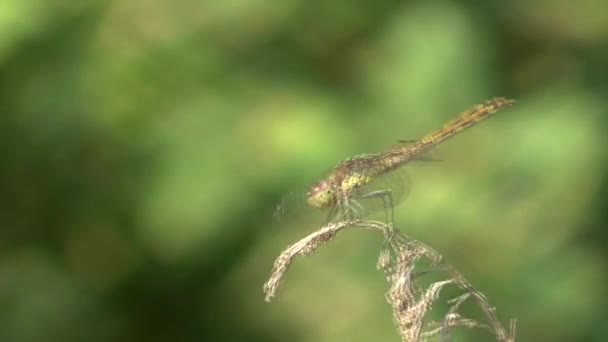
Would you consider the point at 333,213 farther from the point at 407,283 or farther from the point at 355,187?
the point at 407,283

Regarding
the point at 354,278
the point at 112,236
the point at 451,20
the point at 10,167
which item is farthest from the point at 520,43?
the point at 10,167

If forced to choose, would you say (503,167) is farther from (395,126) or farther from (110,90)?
(110,90)

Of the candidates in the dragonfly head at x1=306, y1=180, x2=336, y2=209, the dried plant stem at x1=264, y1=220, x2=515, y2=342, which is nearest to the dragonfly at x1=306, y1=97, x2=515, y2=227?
the dragonfly head at x1=306, y1=180, x2=336, y2=209

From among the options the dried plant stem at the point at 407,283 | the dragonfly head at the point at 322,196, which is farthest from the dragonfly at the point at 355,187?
the dried plant stem at the point at 407,283

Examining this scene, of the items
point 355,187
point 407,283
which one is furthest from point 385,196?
point 407,283

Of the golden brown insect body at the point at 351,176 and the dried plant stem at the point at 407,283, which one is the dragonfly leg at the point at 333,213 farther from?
the dried plant stem at the point at 407,283

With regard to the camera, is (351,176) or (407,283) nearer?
(407,283)
